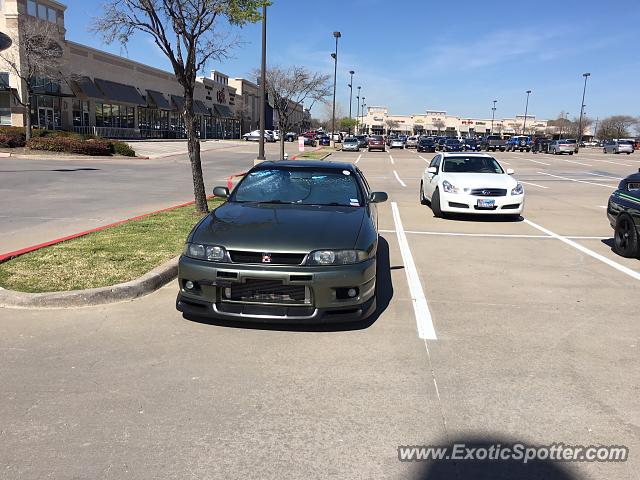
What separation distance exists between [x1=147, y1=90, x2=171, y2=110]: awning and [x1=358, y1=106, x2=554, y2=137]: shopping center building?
10411cm

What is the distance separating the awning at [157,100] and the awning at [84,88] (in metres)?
9.89

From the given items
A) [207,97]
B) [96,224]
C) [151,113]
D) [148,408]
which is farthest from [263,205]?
[207,97]

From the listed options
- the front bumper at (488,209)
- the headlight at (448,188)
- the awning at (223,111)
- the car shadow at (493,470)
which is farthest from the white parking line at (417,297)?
the awning at (223,111)

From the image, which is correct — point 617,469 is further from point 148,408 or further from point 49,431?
point 49,431

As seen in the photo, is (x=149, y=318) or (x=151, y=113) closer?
(x=149, y=318)

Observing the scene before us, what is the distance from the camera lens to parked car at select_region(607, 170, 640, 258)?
7473 millimetres

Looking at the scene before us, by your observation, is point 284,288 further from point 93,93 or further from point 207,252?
point 93,93

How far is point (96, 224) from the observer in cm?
984

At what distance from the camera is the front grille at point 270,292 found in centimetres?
434

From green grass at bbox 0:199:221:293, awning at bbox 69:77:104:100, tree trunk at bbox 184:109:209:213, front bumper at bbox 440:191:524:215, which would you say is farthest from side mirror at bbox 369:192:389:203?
awning at bbox 69:77:104:100

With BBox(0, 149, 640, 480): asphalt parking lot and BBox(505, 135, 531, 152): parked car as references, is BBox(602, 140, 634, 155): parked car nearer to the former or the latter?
BBox(505, 135, 531, 152): parked car

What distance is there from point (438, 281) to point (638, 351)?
2.43 m

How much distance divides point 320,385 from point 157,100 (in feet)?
189

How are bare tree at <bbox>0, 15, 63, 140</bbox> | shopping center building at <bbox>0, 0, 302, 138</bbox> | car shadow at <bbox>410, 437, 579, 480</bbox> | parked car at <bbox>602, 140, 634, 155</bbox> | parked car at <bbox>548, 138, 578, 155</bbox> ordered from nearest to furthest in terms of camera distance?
car shadow at <bbox>410, 437, 579, 480</bbox>, bare tree at <bbox>0, 15, 63, 140</bbox>, shopping center building at <bbox>0, 0, 302, 138</bbox>, parked car at <bbox>548, 138, 578, 155</bbox>, parked car at <bbox>602, 140, 634, 155</bbox>
